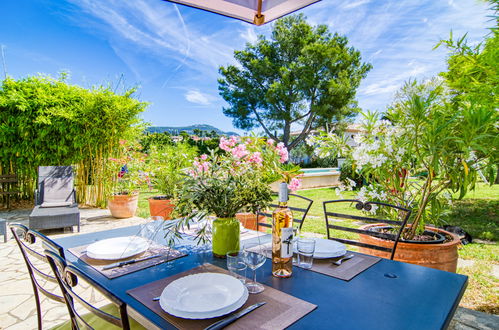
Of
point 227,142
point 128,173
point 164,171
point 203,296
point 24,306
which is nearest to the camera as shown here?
point 203,296

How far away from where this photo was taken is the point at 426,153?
177cm

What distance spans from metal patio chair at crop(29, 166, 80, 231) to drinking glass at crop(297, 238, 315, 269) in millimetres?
3849

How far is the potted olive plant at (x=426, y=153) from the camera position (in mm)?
1696

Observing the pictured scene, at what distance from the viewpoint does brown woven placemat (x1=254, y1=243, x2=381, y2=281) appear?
112cm

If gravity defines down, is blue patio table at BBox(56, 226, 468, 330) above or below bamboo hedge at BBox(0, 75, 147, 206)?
below

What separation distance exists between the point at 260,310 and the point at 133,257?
28.2 inches

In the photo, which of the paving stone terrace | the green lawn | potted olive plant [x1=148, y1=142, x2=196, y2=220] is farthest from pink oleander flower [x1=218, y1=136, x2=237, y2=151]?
the green lawn

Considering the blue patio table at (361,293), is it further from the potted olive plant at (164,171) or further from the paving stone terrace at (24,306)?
the potted olive plant at (164,171)

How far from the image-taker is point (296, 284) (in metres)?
1.04

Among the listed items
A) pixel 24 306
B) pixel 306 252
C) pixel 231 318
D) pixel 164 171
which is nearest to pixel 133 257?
pixel 231 318

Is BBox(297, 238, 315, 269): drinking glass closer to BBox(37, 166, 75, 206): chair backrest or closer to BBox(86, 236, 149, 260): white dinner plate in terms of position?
BBox(86, 236, 149, 260): white dinner plate

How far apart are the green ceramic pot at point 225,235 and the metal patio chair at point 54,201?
3.51m

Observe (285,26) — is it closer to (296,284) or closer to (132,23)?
(132,23)

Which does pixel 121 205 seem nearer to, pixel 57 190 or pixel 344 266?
pixel 57 190
